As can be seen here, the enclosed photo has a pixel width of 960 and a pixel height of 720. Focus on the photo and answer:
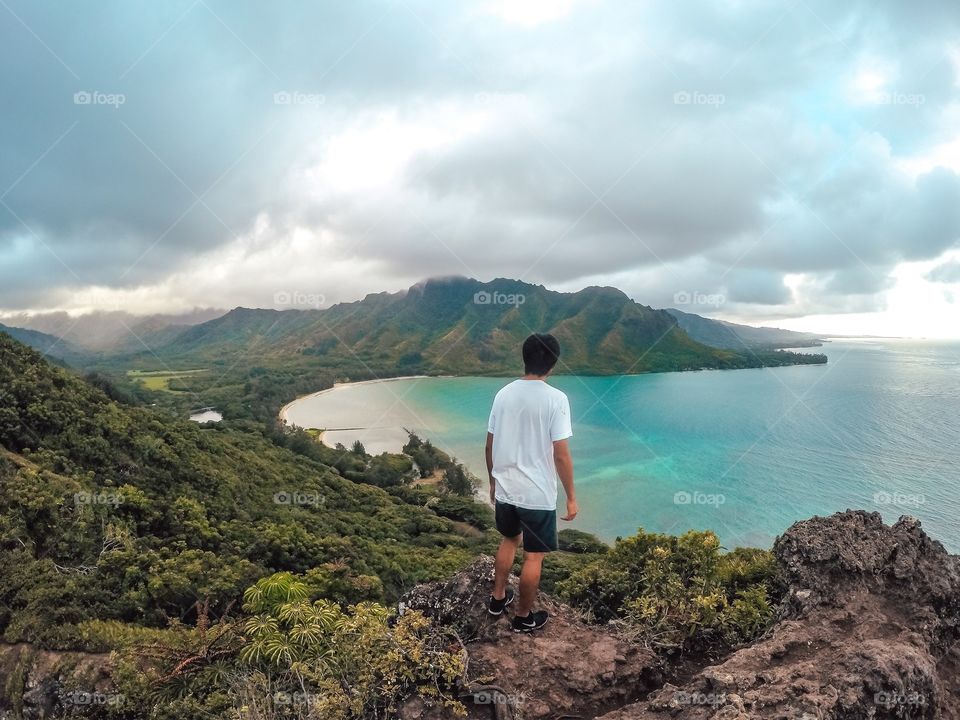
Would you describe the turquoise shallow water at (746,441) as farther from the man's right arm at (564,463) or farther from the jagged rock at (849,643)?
the man's right arm at (564,463)

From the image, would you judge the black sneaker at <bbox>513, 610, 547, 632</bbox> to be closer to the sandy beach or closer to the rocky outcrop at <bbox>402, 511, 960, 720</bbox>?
the rocky outcrop at <bbox>402, 511, 960, 720</bbox>

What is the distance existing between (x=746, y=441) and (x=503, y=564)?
77.0 meters

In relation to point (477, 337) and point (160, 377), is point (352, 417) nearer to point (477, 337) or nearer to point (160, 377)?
point (160, 377)

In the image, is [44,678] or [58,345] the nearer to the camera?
[44,678]

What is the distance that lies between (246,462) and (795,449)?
6182cm

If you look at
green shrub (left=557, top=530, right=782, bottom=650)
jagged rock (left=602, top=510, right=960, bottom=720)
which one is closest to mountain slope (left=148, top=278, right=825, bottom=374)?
green shrub (left=557, top=530, right=782, bottom=650)

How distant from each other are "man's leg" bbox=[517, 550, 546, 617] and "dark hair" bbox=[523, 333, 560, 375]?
1254mm

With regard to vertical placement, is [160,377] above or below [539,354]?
below

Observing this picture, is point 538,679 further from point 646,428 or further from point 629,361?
point 629,361

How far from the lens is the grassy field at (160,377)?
84.2 m

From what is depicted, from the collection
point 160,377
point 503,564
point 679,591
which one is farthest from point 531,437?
point 160,377

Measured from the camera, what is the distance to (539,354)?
353 centimetres

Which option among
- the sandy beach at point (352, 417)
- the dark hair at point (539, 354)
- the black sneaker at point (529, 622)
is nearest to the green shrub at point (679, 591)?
the black sneaker at point (529, 622)

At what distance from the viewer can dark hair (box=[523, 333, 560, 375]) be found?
3525 millimetres
